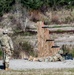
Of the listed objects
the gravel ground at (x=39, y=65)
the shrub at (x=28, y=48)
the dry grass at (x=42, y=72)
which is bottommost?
the shrub at (x=28, y=48)

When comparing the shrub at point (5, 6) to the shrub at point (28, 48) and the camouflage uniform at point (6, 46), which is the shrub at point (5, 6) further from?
the camouflage uniform at point (6, 46)

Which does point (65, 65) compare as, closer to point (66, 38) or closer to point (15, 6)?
point (66, 38)

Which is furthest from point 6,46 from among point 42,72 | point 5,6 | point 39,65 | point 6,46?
point 5,6

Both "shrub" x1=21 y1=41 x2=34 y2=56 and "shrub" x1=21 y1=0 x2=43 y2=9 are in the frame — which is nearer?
"shrub" x1=21 y1=41 x2=34 y2=56

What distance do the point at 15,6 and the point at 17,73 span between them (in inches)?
822

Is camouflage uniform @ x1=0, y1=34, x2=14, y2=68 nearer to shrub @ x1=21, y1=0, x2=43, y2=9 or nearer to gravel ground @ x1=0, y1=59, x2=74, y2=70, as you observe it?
gravel ground @ x1=0, y1=59, x2=74, y2=70

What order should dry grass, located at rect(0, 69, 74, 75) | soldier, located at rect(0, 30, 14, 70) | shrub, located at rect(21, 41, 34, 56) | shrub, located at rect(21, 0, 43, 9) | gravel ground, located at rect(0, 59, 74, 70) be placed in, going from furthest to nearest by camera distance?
shrub, located at rect(21, 0, 43, 9) → shrub, located at rect(21, 41, 34, 56) → gravel ground, located at rect(0, 59, 74, 70) → soldier, located at rect(0, 30, 14, 70) → dry grass, located at rect(0, 69, 74, 75)

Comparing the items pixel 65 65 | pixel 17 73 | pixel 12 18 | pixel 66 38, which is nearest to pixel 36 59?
pixel 65 65

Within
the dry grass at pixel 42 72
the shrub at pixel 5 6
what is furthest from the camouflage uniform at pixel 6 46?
the shrub at pixel 5 6

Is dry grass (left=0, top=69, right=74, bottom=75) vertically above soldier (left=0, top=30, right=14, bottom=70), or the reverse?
soldier (left=0, top=30, right=14, bottom=70)

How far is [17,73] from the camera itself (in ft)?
53.4

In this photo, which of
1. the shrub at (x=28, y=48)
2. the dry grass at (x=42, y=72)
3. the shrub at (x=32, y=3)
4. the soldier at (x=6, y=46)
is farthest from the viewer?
the shrub at (x=32, y=3)

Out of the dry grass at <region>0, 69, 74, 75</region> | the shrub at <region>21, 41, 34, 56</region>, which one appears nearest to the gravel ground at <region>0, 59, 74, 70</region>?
the dry grass at <region>0, 69, 74, 75</region>

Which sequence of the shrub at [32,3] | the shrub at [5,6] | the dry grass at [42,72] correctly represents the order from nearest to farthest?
the dry grass at [42,72] < the shrub at [5,6] < the shrub at [32,3]
